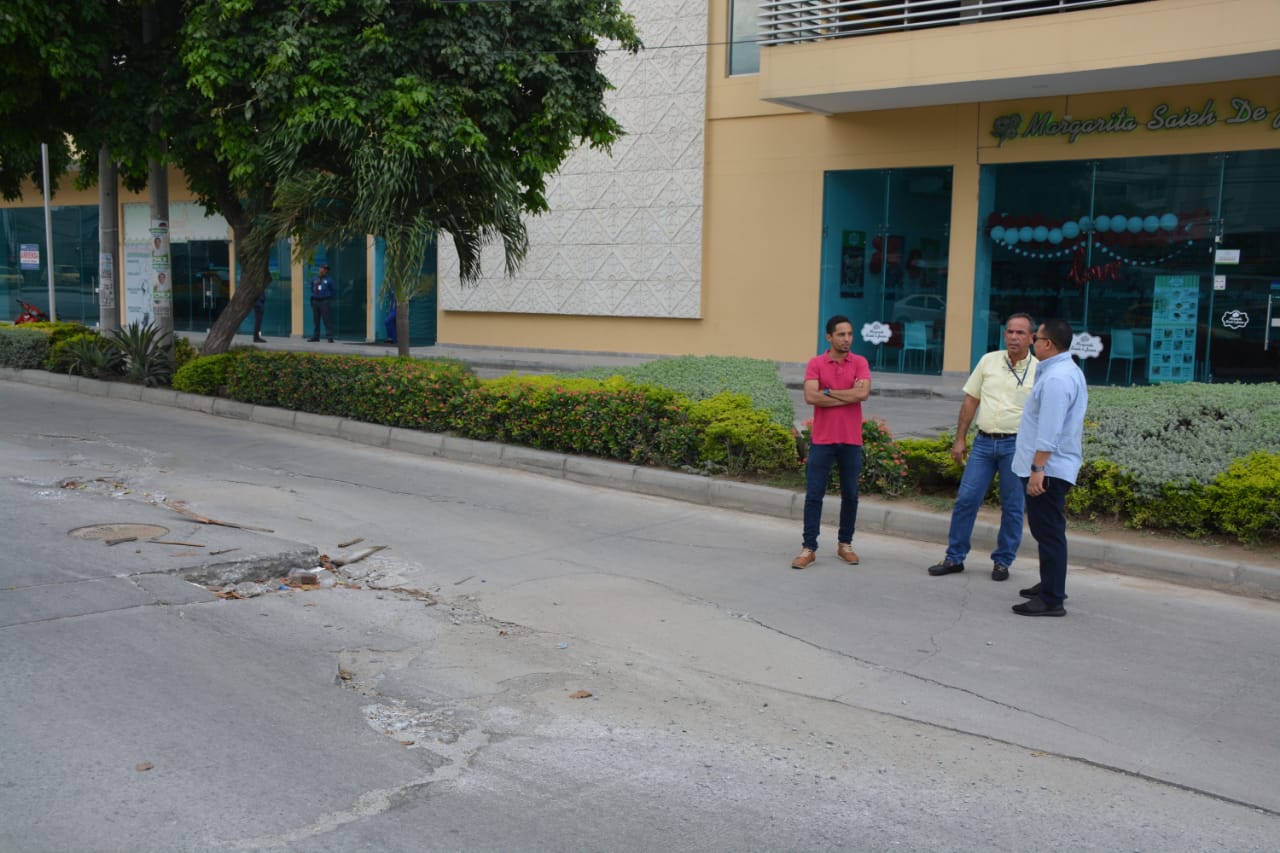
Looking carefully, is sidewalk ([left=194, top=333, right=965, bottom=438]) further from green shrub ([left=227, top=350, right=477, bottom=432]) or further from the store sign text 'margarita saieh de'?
the store sign text 'margarita saieh de'

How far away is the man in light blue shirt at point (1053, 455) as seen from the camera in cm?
695

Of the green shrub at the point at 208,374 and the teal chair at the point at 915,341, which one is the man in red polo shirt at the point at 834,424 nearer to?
the green shrub at the point at 208,374

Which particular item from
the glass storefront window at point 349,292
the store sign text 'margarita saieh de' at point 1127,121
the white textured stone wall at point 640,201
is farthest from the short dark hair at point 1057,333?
the glass storefront window at point 349,292

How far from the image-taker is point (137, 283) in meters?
33.2

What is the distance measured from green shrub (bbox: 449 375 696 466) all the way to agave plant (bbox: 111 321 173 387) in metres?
6.57

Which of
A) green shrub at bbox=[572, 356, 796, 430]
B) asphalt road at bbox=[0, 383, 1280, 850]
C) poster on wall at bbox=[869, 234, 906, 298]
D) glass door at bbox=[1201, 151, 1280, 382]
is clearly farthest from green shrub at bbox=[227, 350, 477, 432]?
glass door at bbox=[1201, 151, 1280, 382]

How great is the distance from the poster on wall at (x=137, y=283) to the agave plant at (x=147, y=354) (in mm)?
Result: 16546

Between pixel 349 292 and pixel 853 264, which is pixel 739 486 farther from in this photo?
pixel 349 292

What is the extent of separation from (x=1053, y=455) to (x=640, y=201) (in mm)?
17745

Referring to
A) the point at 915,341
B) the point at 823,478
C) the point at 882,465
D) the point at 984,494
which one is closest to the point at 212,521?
the point at 823,478

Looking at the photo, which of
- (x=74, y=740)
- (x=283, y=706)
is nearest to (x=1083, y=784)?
→ (x=283, y=706)

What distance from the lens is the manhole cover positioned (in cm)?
811

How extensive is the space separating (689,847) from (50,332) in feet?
60.3

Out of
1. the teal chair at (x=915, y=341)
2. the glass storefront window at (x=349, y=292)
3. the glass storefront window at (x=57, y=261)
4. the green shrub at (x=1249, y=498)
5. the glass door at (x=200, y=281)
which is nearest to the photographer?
the green shrub at (x=1249, y=498)
